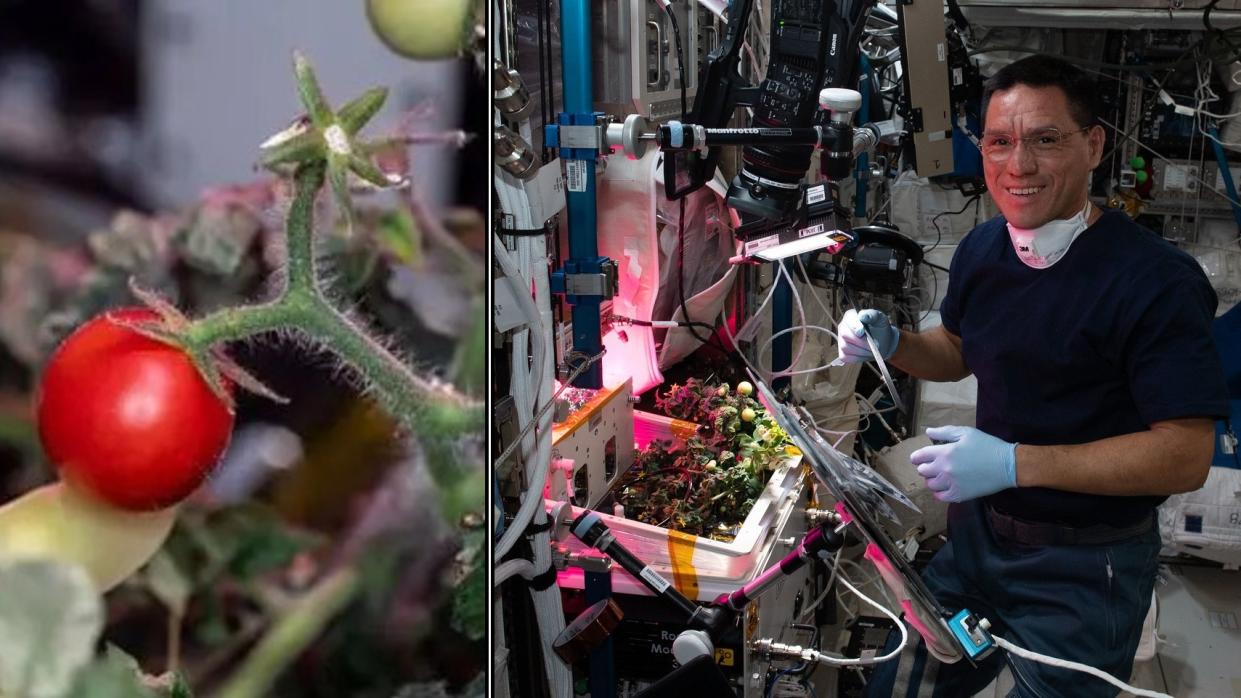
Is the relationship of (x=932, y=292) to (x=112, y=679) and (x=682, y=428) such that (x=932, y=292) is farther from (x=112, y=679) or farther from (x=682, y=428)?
(x=112, y=679)

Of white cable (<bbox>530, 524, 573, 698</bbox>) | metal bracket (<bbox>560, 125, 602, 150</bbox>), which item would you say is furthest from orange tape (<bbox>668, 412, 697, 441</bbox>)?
metal bracket (<bbox>560, 125, 602, 150</bbox>)

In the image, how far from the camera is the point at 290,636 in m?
0.71

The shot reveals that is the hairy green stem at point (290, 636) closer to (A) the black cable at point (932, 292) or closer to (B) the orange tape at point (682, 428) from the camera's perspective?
(B) the orange tape at point (682, 428)

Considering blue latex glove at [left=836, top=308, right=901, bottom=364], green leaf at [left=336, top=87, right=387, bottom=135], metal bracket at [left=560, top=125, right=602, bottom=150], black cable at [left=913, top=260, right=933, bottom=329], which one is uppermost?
green leaf at [left=336, top=87, right=387, bottom=135]

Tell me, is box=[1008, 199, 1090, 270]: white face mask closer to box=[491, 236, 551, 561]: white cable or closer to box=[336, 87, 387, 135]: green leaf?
box=[491, 236, 551, 561]: white cable

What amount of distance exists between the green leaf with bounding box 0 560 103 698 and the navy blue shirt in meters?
1.76

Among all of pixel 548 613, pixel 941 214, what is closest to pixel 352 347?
pixel 548 613

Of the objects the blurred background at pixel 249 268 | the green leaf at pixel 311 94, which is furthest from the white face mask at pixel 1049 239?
the green leaf at pixel 311 94

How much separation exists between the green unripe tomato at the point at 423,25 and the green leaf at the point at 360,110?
38mm

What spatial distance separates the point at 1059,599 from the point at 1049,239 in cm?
74

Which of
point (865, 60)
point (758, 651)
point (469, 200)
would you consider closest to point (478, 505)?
point (469, 200)

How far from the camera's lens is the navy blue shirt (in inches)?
69.4

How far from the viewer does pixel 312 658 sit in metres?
0.72

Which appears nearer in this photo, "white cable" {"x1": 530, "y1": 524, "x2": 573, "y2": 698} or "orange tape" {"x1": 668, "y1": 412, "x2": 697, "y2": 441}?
"white cable" {"x1": 530, "y1": 524, "x2": 573, "y2": 698}
